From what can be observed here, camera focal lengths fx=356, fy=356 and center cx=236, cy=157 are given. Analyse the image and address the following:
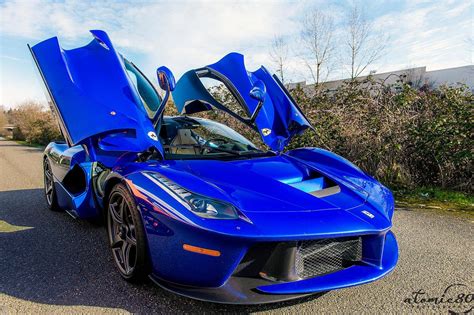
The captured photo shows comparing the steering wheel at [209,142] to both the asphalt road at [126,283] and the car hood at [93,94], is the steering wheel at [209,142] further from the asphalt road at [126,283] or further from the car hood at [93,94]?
the asphalt road at [126,283]

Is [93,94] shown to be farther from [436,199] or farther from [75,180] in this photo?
[436,199]

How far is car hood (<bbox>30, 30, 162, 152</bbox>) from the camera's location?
9.43 feet

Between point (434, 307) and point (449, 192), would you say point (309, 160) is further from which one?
point (449, 192)

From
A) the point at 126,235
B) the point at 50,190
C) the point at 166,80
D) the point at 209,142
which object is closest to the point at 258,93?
the point at 209,142

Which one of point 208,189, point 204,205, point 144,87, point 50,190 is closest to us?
point 204,205

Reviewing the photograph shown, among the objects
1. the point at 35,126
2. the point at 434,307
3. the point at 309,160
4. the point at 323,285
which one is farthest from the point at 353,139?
the point at 35,126

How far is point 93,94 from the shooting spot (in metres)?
3.01

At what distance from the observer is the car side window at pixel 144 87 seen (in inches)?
136

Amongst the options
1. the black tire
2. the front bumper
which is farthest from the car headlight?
the black tire

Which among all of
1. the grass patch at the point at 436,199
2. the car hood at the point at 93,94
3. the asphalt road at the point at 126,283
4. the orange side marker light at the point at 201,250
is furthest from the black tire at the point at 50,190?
the grass patch at the point at 436,199

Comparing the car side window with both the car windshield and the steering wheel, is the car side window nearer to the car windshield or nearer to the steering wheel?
the car windshield

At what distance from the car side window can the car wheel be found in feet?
3.55

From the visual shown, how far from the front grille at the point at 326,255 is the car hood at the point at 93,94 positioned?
1.47m

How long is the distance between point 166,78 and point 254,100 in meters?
1.03
